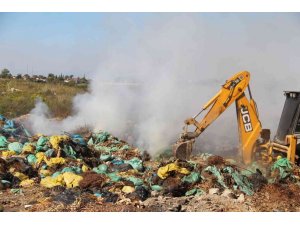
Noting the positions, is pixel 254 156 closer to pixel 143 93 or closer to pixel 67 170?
pixel 67 170

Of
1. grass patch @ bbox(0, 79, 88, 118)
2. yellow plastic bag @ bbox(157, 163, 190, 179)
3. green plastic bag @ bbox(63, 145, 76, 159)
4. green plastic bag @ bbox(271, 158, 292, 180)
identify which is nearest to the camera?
yellow plastic bag @ bbox(157, 163, 190, 179)

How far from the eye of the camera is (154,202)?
6895mm

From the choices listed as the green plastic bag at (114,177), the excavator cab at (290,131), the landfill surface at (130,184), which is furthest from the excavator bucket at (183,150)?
the excavator cab at (290,131)

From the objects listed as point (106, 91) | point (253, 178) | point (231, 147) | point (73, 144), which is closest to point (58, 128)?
point (106, 91)

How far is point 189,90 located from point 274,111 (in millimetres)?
3255

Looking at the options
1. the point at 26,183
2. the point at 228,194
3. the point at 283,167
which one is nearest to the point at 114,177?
the point at 26,183

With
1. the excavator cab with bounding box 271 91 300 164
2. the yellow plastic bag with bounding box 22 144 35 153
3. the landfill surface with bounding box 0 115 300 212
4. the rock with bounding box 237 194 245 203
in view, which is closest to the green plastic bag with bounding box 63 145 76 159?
the landfill surface with bounding box 0 115 300 212

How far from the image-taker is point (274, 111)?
50.6ft

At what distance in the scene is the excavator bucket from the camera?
30.1ft

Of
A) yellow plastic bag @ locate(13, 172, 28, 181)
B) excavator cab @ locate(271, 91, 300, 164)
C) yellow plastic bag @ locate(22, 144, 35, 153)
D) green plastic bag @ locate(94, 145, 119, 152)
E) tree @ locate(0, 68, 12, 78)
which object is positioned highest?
tree @ locate(0, 68, 12, 78)

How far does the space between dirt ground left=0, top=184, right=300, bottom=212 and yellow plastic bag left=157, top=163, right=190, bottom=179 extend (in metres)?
0.71

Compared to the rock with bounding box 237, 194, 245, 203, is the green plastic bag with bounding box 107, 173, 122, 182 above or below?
above

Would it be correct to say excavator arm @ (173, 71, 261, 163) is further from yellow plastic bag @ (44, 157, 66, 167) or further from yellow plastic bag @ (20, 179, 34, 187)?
yellow plastic bag @ (20, 179, 34, 187)

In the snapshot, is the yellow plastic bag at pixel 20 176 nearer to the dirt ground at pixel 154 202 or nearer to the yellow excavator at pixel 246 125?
the dirt ground at pixel 154 202
